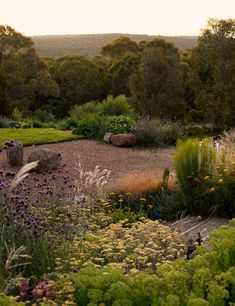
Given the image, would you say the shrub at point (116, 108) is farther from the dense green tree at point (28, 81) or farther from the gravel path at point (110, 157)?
the dense green tree at point (28, 81)

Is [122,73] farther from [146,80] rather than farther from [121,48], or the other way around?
[146,80]

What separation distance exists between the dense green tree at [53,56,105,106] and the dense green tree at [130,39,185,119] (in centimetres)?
949

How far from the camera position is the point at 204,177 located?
8.07m

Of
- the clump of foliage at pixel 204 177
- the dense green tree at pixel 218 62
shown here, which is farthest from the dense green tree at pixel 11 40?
the clump of foliage at pixel 204 177

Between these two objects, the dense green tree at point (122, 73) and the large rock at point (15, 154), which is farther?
the dense green tree at point (122, 73)

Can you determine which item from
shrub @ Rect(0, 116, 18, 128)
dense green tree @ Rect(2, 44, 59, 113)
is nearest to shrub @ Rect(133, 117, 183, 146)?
shrub @ Rect(0, 116, 18, 128)

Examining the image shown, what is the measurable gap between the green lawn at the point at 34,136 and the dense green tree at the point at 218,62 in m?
6.29

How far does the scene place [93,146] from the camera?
1509 centimetres

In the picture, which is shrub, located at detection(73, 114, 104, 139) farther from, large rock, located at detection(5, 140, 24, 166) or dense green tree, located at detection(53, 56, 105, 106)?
dense green tree, located at detection(53, 56, 105, 106)

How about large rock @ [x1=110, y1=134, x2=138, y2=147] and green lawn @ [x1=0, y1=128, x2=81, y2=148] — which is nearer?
large rock @ [x1=110, y1=134, x2=138, y2=147]

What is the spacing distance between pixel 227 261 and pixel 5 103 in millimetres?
18341

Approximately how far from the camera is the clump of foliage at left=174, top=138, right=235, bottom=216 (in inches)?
307

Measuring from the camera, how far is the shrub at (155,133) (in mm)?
15414

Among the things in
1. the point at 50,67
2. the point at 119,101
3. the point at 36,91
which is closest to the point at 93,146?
the point at 119,101
